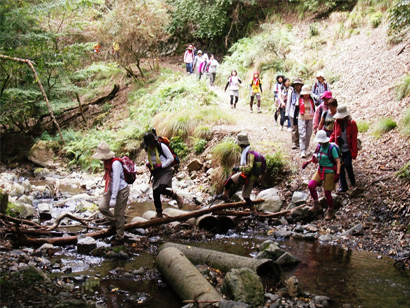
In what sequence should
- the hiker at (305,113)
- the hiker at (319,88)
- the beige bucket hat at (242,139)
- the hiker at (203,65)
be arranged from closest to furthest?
→ the beige bucket hat at (242,139)
the hiker at (305,113)
the hiker at (319,88)
the hiker at (203,65)

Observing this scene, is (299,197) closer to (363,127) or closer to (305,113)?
(305,113)

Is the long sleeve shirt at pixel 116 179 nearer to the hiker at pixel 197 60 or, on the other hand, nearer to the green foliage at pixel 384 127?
the green foliage at pixel 384 127

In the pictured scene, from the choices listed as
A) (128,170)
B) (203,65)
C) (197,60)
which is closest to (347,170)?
(128,170)

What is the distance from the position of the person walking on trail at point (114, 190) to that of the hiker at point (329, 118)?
504 centimetres

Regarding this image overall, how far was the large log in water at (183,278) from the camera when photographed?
4926 mm

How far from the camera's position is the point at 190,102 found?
59.2ft

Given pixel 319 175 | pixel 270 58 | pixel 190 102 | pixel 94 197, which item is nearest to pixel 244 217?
pixel 319 175

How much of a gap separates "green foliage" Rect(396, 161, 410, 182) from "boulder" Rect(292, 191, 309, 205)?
6.91 feet

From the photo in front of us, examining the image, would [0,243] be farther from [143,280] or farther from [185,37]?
[185,37]

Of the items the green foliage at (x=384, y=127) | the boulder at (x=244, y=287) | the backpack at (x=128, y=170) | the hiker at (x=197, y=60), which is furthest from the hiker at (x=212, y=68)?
the boulder at (x=244, y=287)

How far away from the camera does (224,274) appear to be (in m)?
5.86

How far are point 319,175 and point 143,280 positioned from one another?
176 inches

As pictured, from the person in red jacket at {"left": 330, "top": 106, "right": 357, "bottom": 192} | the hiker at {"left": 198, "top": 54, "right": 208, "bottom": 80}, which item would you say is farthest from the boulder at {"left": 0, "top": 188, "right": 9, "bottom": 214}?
the hiker at {"left": 198, "top": 54, "right": 208, "bottom": 80}

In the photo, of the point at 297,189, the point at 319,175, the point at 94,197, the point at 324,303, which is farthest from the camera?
the point at 94,197
